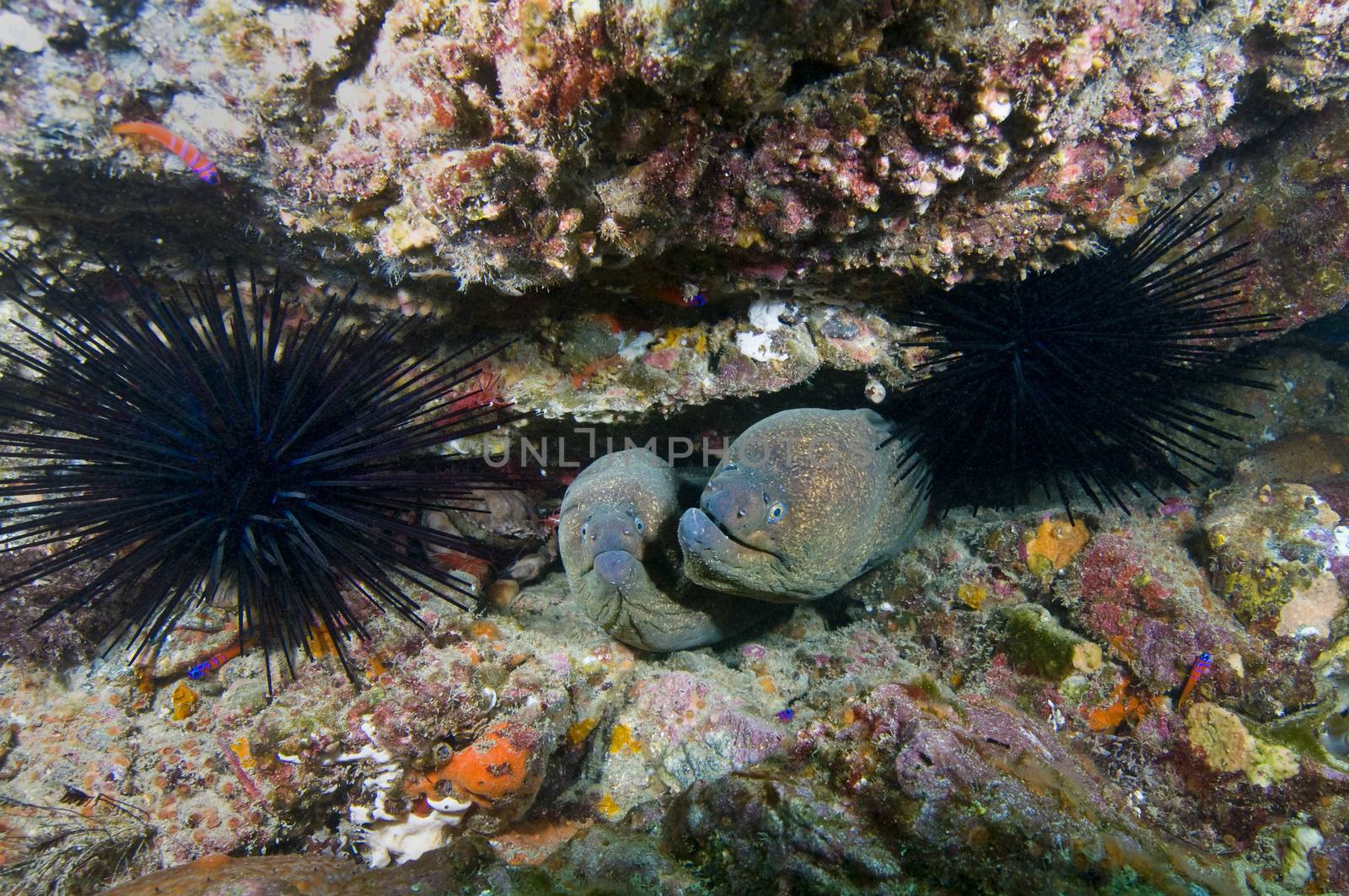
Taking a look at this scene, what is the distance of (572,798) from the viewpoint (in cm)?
402

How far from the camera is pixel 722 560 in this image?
12.5ft

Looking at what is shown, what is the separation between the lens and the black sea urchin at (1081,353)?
407 cm

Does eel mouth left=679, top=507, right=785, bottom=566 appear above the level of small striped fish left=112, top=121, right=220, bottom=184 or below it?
below

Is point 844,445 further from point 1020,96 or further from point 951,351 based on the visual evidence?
point 1020,96

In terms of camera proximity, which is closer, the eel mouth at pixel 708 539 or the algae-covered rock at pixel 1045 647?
the eel mouth at pixel 708 539

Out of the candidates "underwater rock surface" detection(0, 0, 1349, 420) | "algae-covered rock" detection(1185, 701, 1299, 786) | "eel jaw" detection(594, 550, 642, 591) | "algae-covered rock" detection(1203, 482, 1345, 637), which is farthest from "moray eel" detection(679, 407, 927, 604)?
"algae-covered rock" detection(1203, 482, 1345, 637)

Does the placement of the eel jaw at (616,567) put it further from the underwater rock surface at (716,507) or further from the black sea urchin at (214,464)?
the black sea urchin at (214,464)

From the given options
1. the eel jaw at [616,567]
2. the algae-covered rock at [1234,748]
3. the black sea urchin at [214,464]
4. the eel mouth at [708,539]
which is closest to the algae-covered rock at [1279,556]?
the algae-covered rock at [1234,748]

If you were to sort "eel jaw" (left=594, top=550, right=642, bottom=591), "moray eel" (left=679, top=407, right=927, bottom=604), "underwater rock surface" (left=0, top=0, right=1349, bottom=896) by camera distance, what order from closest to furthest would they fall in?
"underwater rock surface" (left=0, top=0, right=1349, bottom=896) → "moray eel" (left=679, top=407, right=927, bottom=604) → "eel jaw" (left=594, top=550, right=642, bottom=591)

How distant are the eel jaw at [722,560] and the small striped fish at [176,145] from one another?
3.44 meters

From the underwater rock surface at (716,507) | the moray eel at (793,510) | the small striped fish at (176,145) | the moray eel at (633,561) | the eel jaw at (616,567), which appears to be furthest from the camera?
the moray eel at (633,561)

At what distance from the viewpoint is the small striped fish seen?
3.22m

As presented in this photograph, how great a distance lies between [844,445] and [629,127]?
97.2 inches

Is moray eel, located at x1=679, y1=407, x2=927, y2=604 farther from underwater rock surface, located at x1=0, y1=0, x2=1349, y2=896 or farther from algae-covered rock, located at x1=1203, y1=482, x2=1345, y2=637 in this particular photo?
algae-covered rock, located at x1=1203, y1=482, x2=1345, y2=637
